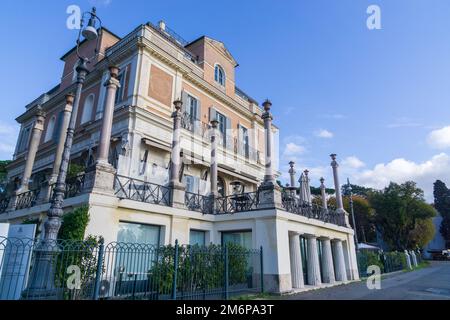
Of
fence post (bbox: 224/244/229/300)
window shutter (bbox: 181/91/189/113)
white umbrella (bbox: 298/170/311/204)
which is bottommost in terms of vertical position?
fence post (bbox: 224/244/229/300)

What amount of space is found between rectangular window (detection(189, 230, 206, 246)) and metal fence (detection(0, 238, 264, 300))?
84.2 inches

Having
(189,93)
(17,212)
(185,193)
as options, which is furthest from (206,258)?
(189,93)

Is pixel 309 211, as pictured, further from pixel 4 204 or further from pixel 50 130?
pixel 50 130

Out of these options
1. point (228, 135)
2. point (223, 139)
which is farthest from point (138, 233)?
point (228, 135)

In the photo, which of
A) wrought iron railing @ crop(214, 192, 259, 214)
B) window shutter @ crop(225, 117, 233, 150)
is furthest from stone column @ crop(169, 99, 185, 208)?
window shutter @ crop(225, 117, 233, 150)

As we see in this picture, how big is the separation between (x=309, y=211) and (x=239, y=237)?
12.7 feet

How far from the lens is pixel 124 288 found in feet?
29.8

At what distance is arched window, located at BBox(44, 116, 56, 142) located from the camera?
19.7 m

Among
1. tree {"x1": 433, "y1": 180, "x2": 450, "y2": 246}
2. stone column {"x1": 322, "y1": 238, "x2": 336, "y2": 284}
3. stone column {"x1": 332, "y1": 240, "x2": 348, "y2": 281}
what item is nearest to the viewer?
stone column {"x1": 322, "y1": 238, "x2": 336, "y2": 284}

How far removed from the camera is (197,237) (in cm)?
1230

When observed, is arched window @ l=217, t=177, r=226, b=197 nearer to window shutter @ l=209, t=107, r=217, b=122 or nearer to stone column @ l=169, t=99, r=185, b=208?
window shutter @ l=209, t=107, r=217, b=122

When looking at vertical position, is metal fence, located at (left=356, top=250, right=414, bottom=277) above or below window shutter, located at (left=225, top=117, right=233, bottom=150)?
below

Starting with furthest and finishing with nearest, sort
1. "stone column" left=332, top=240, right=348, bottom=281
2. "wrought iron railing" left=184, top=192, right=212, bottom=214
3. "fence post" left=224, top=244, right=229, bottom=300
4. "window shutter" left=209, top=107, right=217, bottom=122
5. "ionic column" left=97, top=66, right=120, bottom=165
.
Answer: "window shutter" left=209, top=107, right=217, bottom=122
"stone column" left=332, top=240, right=348, bottom=281
"wrought iron railing" left=184, top=192, right=212, bottom=214
"ionic column" left=97, top=66, right=120, bottom=165
"fence post" left=224, top=244, right=229, bottom=300

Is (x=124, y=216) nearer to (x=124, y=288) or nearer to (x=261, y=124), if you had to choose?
(x=124, y=288)
